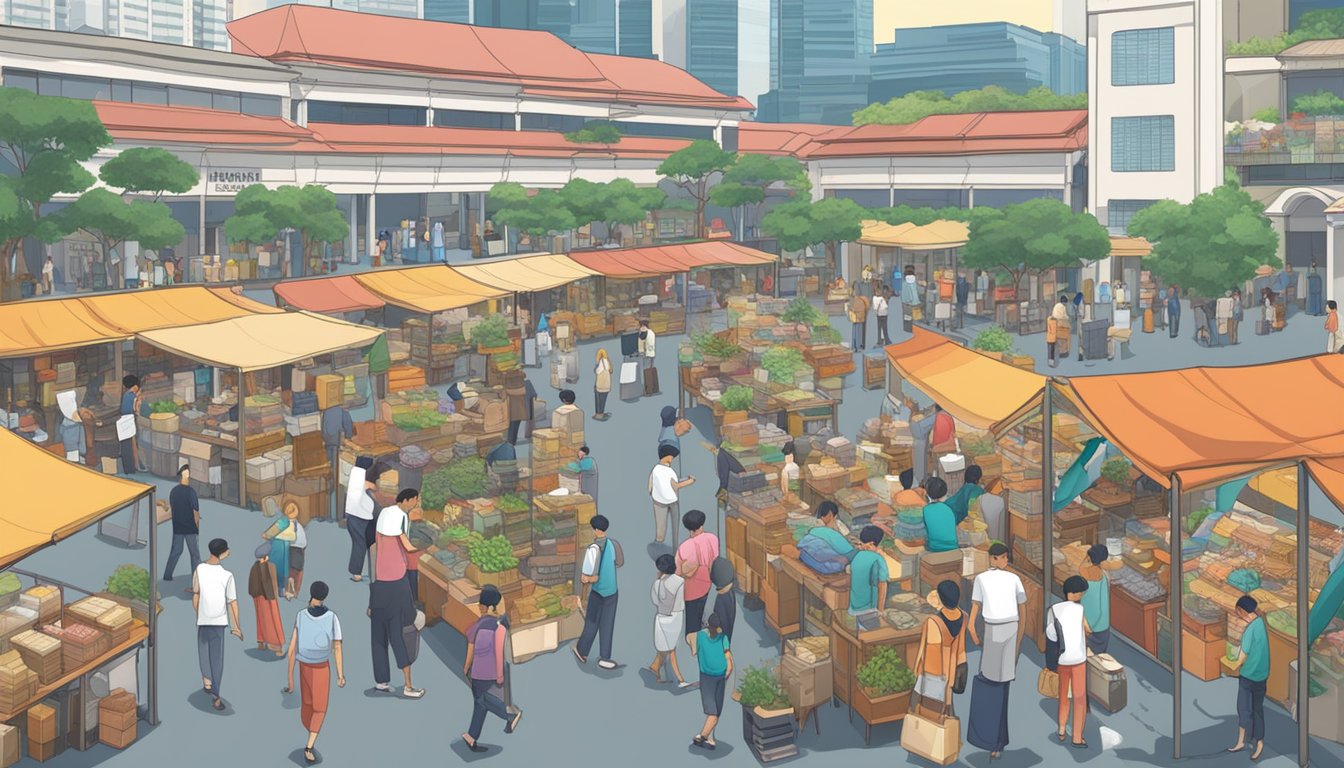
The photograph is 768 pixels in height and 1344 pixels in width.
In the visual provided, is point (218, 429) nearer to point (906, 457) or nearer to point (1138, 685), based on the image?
point (906, 457)

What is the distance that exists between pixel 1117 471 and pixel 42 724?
12.4m

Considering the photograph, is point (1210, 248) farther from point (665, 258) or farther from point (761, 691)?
point (761, 691)

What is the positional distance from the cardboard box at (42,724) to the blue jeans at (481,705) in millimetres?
3711

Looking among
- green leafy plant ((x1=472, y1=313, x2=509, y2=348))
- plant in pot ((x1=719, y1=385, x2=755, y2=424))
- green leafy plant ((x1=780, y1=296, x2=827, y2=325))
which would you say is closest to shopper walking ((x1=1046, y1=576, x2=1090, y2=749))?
plant in pot ((x1=719, y1=385, x2=755, y2=424))

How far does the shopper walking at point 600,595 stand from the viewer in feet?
41.2

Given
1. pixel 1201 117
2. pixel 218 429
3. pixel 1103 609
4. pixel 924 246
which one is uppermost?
pixel 1201 117

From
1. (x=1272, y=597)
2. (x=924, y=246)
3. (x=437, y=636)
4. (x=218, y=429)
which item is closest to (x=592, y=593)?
(x=437, y=636)

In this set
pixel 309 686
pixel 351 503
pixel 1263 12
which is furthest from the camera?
pixel 1263 12

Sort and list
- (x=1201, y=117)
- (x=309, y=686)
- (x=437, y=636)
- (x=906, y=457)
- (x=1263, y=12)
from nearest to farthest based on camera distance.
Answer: (x=309, y=686) → (x=437, y=636) → (x=906, y=457) → (x=1201, y=117) → (x=1263, y=12)

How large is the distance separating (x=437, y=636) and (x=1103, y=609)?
7189 mm

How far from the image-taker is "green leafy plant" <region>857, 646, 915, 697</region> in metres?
11.2

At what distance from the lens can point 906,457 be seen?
18.9 meters

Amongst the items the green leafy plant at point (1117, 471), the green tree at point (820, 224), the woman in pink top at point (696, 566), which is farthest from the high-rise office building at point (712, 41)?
the woman in pink top at point (696, 566)

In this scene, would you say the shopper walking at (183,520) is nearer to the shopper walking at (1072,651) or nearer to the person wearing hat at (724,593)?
the person wearing hat at (724,593)
